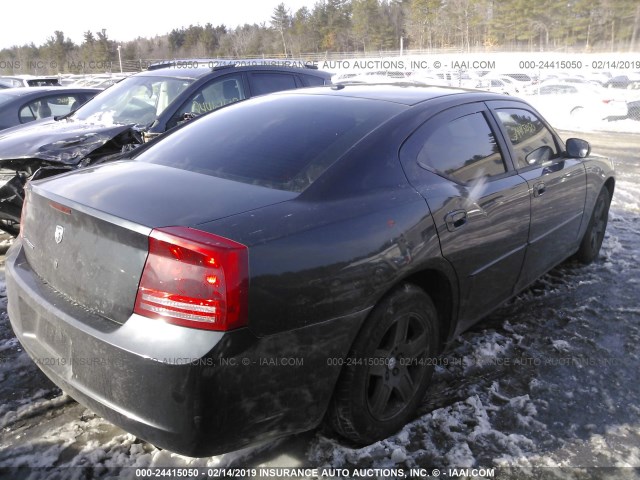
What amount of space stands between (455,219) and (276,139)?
3.33 ft

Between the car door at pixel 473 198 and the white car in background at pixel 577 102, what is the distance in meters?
15.9

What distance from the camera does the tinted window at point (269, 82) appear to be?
21.4 ft

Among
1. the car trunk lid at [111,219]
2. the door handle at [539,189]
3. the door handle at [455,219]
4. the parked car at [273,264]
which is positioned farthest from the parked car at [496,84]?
the car trunk lid at [111,219]

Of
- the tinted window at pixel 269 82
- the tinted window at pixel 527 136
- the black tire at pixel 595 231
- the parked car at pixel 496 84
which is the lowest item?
the black tire at pixel 595 231

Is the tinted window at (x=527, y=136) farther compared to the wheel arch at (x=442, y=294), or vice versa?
the tinted window at (x=527, y=136)

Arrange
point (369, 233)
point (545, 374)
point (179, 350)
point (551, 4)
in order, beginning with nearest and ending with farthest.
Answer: point (179, 350) → point (369, 233) → point (545, 374) → point (551, 4)

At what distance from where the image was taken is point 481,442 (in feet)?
8.35

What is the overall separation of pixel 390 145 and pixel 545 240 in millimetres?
1783

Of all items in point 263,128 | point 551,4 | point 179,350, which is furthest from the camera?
point 551,4

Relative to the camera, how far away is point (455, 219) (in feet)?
8.87

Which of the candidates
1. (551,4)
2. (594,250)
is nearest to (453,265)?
(594,250)

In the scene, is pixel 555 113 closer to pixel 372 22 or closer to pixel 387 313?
pixel 387 313

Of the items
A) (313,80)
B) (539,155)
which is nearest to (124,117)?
(313,80)

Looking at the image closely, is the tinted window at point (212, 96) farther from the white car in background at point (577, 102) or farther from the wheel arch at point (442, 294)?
the white car in background at point (577, 102)
